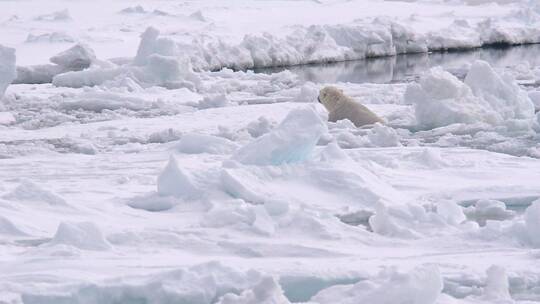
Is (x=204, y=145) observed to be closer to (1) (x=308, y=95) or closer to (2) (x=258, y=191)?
(2) (x=258, y=191)

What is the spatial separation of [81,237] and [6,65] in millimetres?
5640

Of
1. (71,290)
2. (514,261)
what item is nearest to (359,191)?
(514,261)

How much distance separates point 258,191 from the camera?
183 inches

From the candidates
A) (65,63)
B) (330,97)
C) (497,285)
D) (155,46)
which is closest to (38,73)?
(65,63)

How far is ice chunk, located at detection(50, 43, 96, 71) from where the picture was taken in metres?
12.6

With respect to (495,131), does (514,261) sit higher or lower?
higher

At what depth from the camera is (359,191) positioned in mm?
4781

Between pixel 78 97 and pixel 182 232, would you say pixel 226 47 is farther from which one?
pixel 182 232

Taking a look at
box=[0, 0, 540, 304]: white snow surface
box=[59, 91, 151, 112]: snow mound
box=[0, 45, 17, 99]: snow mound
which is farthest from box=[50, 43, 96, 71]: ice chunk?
box=[0, 45, 17, 99]: snow mound

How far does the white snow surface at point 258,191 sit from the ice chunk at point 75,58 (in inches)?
39.0

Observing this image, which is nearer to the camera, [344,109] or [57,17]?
[344,109]

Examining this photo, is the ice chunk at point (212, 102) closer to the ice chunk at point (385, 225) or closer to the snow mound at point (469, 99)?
the snow mound at point (469, 99)

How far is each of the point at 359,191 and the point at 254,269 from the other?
160 centimetres

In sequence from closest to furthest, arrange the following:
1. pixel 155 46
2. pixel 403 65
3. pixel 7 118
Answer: pixel 7 118, pixel 155 46, pixel 403 65
